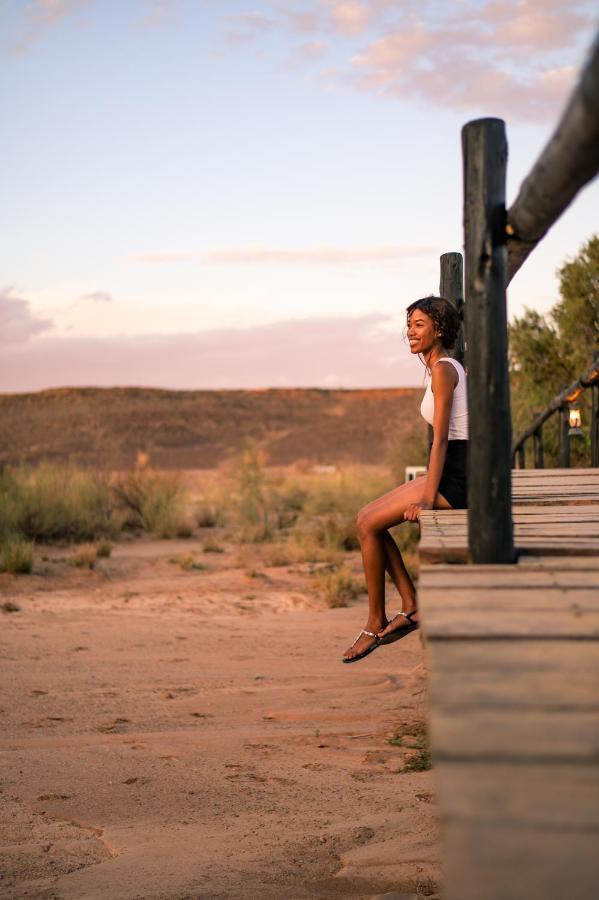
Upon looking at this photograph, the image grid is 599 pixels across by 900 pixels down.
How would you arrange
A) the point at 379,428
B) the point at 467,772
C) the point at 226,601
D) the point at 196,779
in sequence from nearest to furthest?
the point at 467,772 → the point at 196,779 → the point at 226,601 → the point at 379,428

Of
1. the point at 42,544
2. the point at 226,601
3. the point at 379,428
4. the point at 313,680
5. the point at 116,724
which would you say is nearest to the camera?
the point at 116,724

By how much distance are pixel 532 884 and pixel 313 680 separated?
5.69m

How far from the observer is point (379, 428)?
55062mm

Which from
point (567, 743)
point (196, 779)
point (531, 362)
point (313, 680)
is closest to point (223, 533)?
point (531, 362)

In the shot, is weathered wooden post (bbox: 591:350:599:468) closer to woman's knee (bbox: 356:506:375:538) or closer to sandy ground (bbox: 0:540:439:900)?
sandy ground (bbox: 0:540:439:900)

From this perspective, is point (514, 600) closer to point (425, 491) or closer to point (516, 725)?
point (516, 725)

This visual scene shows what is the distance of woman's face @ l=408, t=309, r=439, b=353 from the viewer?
438 cm

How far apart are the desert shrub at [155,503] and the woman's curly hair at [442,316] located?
1172 centimetres

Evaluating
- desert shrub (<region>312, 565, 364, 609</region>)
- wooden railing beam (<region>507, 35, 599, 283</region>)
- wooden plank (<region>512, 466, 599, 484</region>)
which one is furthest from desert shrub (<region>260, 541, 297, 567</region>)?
wooden railing beam (<region>507, 35, 599, 283</region>)

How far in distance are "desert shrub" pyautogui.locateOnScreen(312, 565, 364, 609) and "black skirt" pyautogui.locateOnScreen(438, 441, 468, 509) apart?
18.5ft

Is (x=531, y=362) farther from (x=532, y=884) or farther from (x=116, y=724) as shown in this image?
(x=532, y=884)

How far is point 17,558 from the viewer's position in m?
11.4

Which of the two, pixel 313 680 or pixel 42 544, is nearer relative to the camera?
pixel 313 680

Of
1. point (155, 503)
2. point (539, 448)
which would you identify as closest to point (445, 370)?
point (539, 448)
